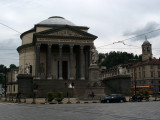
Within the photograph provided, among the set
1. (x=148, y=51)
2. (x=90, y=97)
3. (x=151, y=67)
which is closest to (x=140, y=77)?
(x=151, y=67)

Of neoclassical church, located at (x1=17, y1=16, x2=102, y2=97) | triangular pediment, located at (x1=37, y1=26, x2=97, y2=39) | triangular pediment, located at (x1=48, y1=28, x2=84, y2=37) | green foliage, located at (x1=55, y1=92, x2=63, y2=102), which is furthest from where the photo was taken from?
triangular pediment, located at (x1=48, y1=28, x2=84, y2=37)

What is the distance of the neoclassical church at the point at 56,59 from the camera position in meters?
49.2

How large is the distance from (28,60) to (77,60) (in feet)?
48.9

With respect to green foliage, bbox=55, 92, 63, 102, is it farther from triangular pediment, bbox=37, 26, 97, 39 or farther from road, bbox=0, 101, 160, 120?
triangular pediment, bbox=37, 26, 97, 39

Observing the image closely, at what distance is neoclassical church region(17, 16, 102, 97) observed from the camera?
49.2 meters

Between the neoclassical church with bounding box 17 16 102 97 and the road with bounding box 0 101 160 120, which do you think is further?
the neoclassical church with bounding box 17 16 102 97

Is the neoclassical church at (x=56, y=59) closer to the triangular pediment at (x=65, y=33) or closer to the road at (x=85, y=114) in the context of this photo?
the triangular pediment at (x=65, y=33)

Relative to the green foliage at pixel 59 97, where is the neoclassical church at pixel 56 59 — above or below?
above

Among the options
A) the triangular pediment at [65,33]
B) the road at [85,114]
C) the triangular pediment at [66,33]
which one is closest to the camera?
the road at [85,114]

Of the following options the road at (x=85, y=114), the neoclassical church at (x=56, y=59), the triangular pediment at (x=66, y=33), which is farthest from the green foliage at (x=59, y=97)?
the triangular pediment at (x=66, y=33)

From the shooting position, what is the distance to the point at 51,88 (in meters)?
48.8

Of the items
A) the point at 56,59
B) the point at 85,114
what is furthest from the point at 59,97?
the point at 56,59

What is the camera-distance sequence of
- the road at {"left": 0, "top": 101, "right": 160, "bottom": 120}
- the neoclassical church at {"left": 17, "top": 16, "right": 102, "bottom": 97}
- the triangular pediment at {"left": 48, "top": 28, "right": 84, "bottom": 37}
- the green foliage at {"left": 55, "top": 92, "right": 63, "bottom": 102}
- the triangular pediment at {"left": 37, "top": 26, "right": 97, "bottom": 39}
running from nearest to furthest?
1. the road at {"left": 0, "top": 101, "right": 160, "bottom": 120}
2. the green foliage at {"left": 55, "top": 92, "right": 63, "bottom": 102}
3. the neoclassical church at {"left": 17, "top": 16, "right": 102, "bottom": 97}
4. the triangular pediment at {"left": 37, "top": 26, "right": 97, "bottom": 39}
5. the triangular pediment at {"left": 48, "top": 28, "right": 84, "bottom": 37}

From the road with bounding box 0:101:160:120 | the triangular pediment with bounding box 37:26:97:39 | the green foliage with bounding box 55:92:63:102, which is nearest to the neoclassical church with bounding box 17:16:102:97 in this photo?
the triangular pediment with bounding box 37:26:97:39
